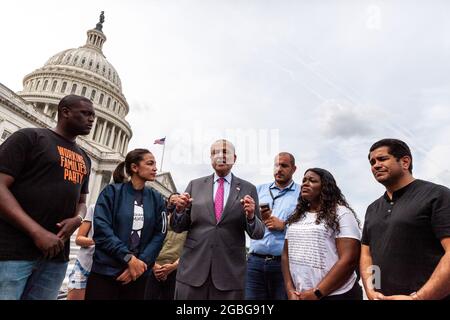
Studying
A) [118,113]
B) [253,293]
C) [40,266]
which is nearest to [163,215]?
[40,266]

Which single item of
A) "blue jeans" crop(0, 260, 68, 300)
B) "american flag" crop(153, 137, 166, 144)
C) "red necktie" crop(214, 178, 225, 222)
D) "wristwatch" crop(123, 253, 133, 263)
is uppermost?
"american flag" crop(153, 137, 166, 144)

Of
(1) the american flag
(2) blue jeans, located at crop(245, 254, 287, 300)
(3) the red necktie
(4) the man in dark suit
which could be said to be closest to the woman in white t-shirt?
(4) the man in dark suit

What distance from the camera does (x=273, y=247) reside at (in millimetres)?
3713

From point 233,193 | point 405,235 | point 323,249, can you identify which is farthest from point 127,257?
point 405,235

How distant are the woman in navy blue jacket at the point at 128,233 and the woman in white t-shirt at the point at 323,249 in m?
1.52

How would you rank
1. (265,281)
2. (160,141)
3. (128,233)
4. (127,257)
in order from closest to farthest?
(127,257) < (128,233) < (265,281) < (160,141)

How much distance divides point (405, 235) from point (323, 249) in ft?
2.71

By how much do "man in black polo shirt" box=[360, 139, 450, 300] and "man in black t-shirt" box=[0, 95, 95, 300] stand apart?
2678mm

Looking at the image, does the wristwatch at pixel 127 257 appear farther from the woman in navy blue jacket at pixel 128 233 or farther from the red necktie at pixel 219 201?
the red necktie at pixel 219 201

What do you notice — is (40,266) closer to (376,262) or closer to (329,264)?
(329,264)

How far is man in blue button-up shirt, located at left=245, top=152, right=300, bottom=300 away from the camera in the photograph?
362 cm

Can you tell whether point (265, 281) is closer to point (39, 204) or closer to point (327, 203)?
point (327, 203)

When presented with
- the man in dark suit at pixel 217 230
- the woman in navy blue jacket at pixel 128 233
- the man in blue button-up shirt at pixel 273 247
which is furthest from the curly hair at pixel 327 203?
the woman in navy blue jacket at pixel 128 233

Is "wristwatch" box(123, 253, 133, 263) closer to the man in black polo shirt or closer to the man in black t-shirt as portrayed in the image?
the man in black t-shirt
